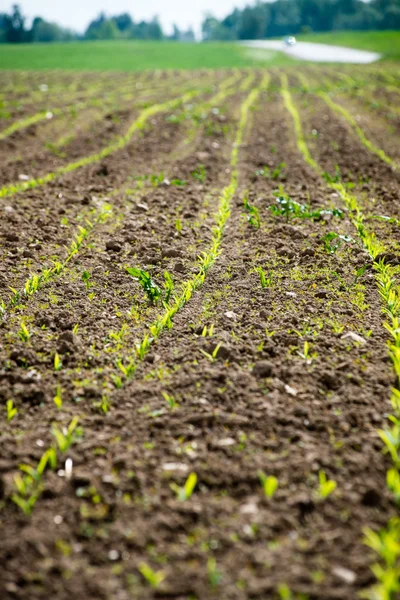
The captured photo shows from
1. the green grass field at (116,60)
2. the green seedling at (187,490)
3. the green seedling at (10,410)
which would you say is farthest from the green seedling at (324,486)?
the green grass field at (116,60)

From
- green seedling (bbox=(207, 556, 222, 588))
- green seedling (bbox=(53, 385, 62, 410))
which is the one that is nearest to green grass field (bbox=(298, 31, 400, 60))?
green seedling (bbox=(53, 385, 62, 410))

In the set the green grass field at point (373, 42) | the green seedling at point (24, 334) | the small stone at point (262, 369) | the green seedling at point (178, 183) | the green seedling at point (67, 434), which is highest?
the green grass field at point (373, 42)

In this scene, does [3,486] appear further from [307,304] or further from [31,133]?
[31,133]

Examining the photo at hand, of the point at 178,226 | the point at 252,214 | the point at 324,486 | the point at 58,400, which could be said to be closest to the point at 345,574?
the point at 324,486

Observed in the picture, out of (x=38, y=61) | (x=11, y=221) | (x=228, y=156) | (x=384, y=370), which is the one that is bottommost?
(x=384, y=370)

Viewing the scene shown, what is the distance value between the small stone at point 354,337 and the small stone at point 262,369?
23.6 inches

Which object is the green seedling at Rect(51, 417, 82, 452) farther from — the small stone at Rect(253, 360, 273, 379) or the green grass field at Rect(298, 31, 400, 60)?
the green grass field at Rect(298, 31, 400, 60)

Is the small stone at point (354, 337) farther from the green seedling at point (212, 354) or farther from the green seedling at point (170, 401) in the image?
the green seedling at point (170, 401)

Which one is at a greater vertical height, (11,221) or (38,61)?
(38,61)

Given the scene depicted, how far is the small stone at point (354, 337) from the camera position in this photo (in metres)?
2.98

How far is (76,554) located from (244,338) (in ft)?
5.39

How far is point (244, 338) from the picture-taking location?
10.1 ft

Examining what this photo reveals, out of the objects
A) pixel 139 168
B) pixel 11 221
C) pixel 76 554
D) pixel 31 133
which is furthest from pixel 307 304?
pixel 31 133

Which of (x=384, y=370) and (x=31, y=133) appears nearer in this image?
(x=384, y=370)
